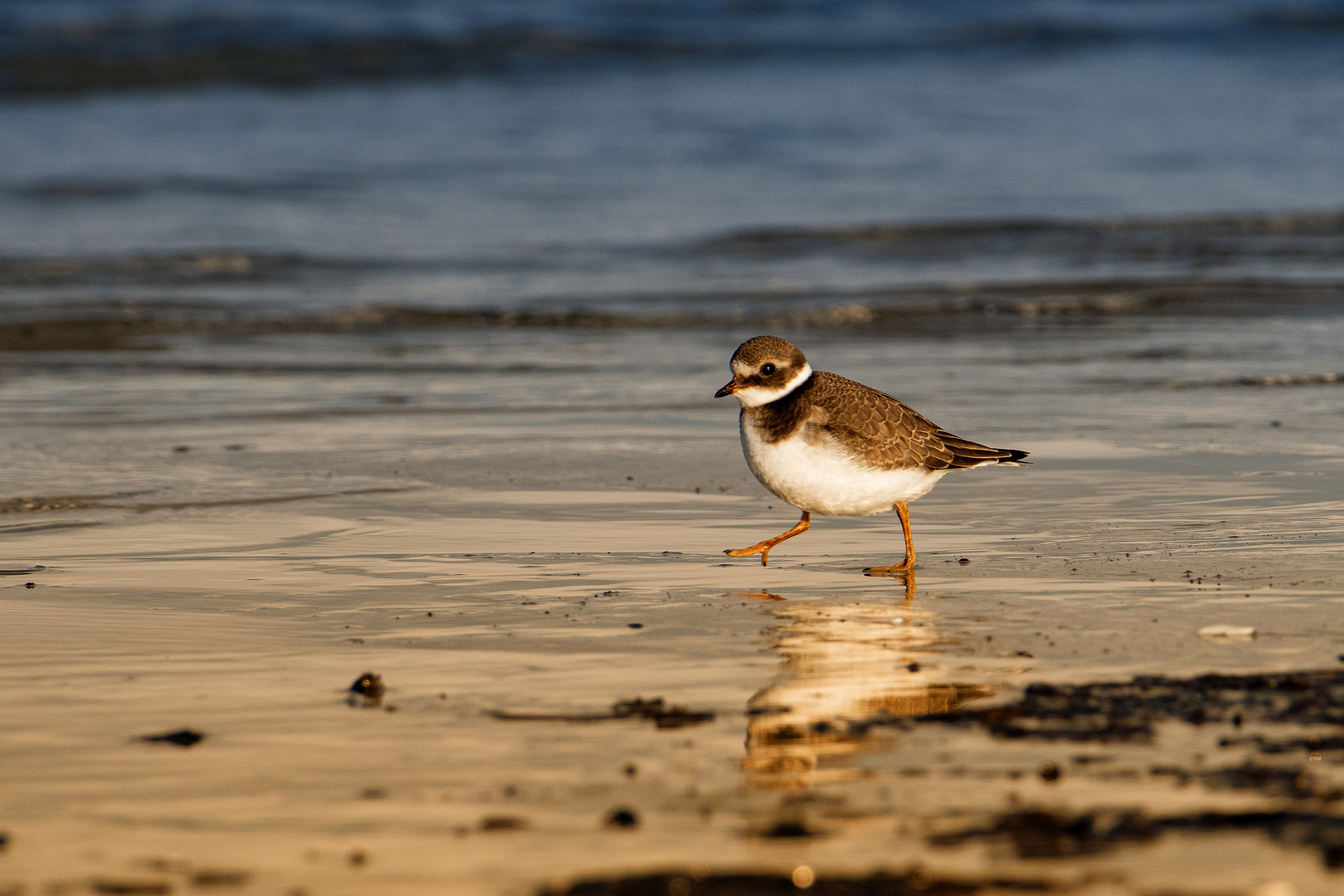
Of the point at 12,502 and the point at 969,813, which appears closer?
the point at 969,813

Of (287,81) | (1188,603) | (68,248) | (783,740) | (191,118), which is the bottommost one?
(783,740)

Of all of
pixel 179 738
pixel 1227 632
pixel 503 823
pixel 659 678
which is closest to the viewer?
pixel 503 823

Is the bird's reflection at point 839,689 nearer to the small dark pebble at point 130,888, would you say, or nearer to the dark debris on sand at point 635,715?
the dark debris on sand at point 635,715

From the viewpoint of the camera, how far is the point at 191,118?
24.6 meters

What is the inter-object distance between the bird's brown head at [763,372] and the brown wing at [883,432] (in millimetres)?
117

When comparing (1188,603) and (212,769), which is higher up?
(1188,603)

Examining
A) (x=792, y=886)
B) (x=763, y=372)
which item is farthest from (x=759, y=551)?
(x=792, y=886)

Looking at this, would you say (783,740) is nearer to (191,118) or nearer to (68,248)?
(68,248)

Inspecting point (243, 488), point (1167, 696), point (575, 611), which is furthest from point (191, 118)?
point (1167, 696)

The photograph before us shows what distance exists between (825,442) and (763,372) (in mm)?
367

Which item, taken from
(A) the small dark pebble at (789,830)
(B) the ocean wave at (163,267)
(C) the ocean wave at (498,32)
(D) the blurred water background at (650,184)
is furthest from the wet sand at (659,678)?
(C) the ocean wave at (498,32)

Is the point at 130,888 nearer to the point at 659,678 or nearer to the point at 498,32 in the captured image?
the point at 659,678

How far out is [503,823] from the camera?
10.0ft

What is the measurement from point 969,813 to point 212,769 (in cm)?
167
